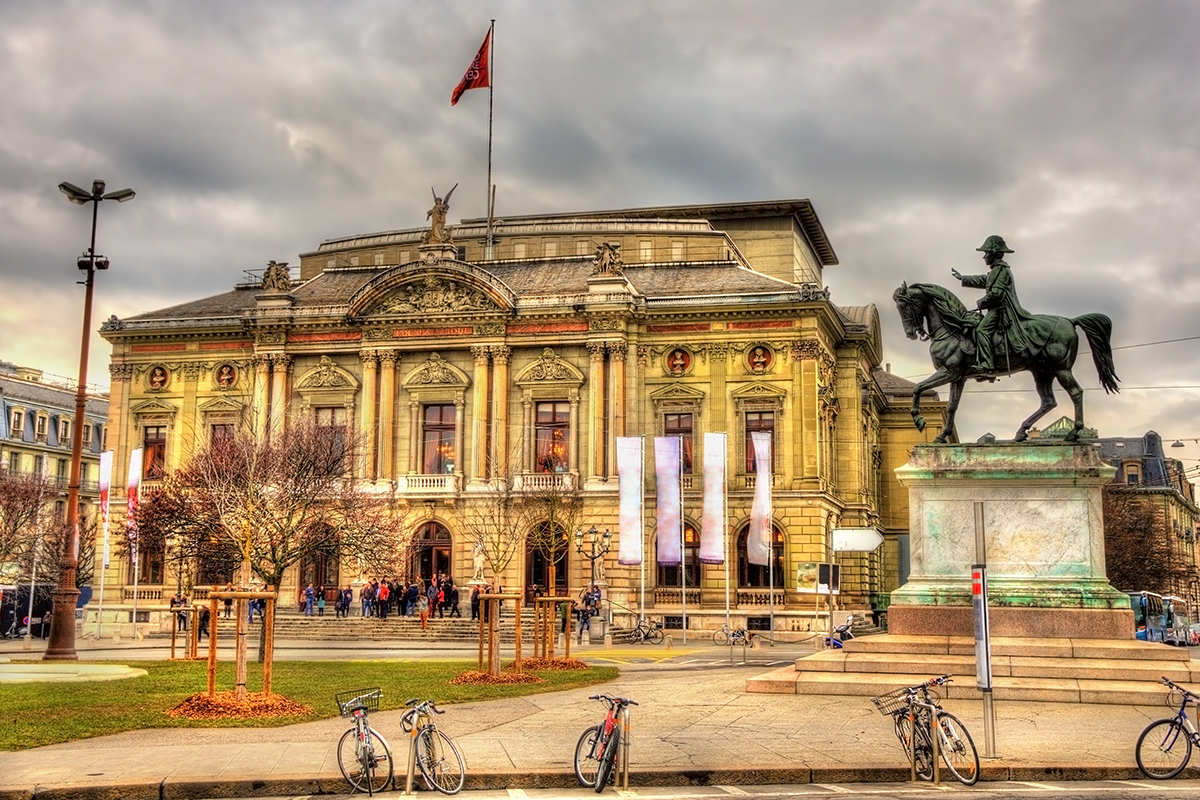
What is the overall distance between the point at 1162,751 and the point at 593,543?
4223 cm

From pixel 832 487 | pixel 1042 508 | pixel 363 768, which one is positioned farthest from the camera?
pixel 832 487

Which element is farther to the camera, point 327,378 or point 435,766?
point 327,378

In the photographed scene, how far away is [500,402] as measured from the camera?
60406mm

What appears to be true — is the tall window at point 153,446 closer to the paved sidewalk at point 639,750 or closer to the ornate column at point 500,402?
the ornate column at point 500,402

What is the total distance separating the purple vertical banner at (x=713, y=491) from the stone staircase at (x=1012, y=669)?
28.1 m

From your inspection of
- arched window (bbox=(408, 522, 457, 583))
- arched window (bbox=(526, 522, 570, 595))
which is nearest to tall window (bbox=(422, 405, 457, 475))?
arched window (bbox=(408, 522, 457, 583))

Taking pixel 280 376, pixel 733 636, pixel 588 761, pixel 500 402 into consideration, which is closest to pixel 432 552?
pixel 500 402

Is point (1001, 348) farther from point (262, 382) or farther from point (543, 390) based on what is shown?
point (262, 382)

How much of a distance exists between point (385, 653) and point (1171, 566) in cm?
6263

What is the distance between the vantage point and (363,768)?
540 inches

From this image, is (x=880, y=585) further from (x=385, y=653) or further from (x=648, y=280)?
(x=385, y=653)

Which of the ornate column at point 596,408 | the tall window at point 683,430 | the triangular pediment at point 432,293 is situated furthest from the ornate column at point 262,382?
the tall window at point 683,430

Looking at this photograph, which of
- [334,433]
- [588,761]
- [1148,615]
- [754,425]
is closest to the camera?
[588,761]

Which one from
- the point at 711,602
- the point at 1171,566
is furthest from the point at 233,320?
the point at 1171,566
